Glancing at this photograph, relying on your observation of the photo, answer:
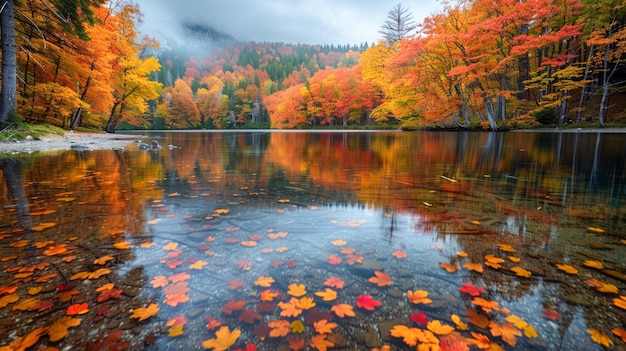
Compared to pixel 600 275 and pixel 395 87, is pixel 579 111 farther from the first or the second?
pixel 600 275

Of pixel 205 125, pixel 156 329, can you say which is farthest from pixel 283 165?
pixel 205 125

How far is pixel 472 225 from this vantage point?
10.2 ft

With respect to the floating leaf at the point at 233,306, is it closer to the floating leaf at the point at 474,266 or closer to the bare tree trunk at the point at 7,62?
the floating leaf at the point at 474,266

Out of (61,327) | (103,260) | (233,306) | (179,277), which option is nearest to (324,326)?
(233,306)

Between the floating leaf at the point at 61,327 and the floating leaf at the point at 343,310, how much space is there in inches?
56.5

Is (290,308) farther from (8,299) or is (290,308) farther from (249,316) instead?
(8,299)

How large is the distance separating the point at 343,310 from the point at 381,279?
0.46 m

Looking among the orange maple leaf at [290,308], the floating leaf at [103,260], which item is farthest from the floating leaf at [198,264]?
the orange maple leaf at [290,308]

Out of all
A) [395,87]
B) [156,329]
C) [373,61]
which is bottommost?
[156,329]

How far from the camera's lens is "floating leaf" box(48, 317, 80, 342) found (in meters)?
1.50

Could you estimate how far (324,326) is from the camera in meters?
1.60

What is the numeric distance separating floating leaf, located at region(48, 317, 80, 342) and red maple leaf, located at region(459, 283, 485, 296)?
2.33 metres

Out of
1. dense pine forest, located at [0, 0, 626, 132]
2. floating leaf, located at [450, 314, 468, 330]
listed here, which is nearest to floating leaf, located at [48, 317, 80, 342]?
floating leaf, located at [450, 314, 468, 330]

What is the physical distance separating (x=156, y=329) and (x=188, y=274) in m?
0.57
